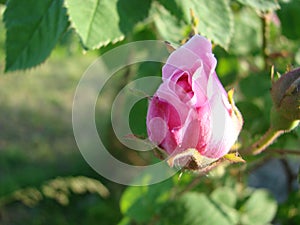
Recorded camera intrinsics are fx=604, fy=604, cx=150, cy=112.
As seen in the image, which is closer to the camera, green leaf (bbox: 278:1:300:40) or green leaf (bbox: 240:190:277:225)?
green leaf (bbox: 278:1:300:40)

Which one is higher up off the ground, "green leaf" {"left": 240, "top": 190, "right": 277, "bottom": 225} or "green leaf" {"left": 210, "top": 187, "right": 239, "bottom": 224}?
"green leaf" {"left": 210, "top": 187, "right": 239, "bottom": 224}

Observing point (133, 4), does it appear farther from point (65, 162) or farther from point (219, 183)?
point (65, 162)

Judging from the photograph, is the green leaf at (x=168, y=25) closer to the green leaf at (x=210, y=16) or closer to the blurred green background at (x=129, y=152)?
the blurred green background at (x=129, y=152)

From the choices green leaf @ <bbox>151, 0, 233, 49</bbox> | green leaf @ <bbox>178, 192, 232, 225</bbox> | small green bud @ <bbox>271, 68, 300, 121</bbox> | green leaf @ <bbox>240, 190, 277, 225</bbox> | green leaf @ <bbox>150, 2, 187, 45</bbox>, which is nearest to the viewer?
small green bud @ <bbox>271, 68, 300, 121</bbox>

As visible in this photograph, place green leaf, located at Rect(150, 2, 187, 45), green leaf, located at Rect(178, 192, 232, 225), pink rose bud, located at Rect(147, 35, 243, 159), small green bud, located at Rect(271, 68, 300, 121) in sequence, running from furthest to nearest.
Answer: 1. green leaf, located at Rect(178, 192, 232, 225)
2. green leaf, located at Rect(150, 2, 187, 45)
3. small green bud, located at Rect(271, 68, 300, 121)
4. pink rose bud, located at Rect(147, 35, 243, 159)

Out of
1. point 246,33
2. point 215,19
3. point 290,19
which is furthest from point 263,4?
point 246,33

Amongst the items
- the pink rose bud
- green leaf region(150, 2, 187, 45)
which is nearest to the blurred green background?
green leaf region(150, 2, 187, 45)

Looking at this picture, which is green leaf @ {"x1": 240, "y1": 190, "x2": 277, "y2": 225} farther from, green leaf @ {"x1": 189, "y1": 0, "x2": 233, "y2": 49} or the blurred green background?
green leaf @ {"x1": 189, "y1": 0, "x2": 233, "y2": 49}
